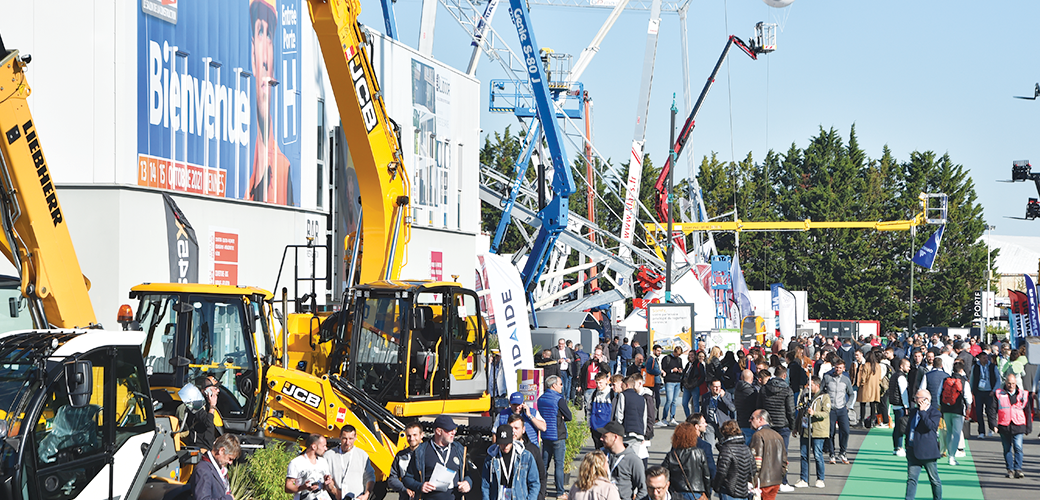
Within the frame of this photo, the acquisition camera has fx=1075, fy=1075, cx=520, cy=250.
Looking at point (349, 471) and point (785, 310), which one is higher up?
point (785, 310)

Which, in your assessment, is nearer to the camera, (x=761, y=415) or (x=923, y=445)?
(x=761, y=415)

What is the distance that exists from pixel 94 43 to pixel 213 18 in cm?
329

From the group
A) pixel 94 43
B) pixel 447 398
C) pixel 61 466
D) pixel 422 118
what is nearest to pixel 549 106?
pixel 422 118

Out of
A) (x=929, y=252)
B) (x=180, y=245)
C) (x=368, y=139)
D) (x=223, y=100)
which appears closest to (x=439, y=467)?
(x=368, y=139)

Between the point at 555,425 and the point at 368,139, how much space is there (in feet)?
22.4

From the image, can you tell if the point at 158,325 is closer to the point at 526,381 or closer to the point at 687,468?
the point at 526,381

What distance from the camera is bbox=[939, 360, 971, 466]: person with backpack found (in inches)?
630

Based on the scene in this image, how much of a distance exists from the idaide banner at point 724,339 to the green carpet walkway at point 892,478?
392 inches

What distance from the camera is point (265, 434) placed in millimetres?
12555

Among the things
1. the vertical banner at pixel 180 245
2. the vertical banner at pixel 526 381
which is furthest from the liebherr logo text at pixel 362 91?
the vertical banner at pixel 526 381

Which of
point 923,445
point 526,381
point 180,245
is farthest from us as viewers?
point 180,245

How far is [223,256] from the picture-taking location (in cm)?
2092

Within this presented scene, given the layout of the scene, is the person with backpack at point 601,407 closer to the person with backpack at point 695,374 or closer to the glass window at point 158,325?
the glass window at point 158,325

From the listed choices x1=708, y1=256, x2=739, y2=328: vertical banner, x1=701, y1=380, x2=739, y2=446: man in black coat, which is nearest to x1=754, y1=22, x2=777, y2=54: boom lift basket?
x1=708, y1=256, x2=739, y2=328: vertical banner
